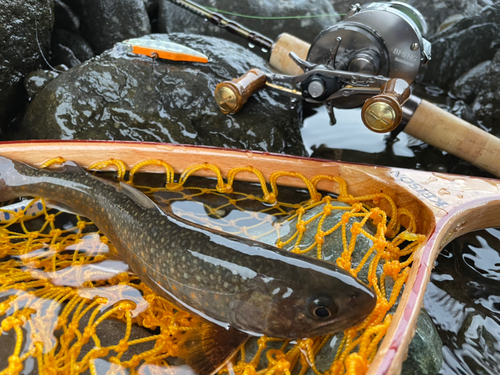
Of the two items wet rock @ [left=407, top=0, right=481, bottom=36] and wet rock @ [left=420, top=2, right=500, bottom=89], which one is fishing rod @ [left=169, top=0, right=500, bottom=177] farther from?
wet rock @ [left=407, top=0, right=481, bottom=36]

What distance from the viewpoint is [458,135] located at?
276 centimetres

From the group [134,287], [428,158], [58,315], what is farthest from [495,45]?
[58,315]

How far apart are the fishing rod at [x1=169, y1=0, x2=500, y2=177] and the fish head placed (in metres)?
1.20

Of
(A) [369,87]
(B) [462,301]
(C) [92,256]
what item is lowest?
(B) [462,301]

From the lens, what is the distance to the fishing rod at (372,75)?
8.05ft

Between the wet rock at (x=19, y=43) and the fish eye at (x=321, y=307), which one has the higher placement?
the wet rock at (x=19, y=43)

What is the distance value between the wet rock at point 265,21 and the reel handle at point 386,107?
2830 millimetres

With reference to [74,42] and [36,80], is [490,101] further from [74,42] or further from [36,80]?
[74,42]

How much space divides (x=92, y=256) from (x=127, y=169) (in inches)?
24.7

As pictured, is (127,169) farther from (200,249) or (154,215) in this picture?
(200,249)

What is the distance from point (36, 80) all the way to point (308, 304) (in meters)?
3.29

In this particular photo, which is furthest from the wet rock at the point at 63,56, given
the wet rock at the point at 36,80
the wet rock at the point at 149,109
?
the wet rock at the point at 149,109

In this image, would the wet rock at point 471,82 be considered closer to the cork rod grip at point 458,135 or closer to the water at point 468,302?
the cork rod grip at point 458,135

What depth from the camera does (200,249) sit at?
154 cm
